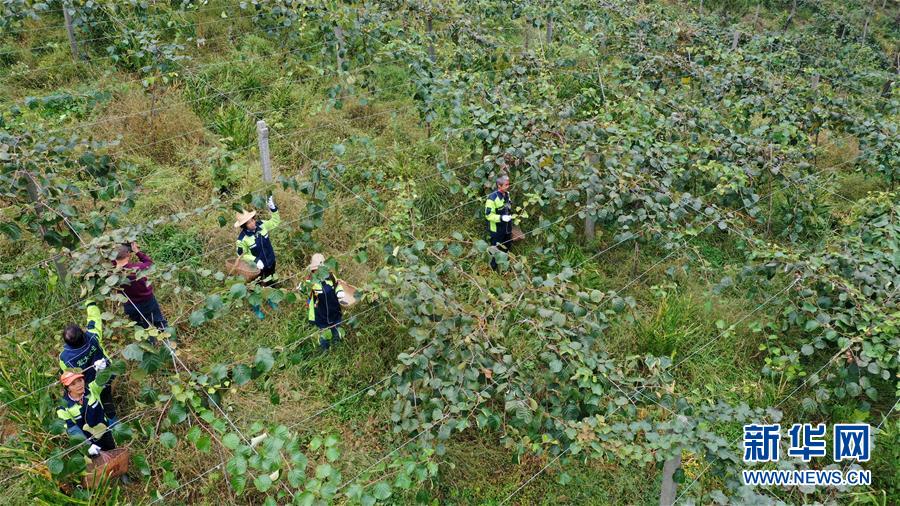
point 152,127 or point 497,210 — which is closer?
point 497,210

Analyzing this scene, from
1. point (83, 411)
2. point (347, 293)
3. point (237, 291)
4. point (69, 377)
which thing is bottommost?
point (347, 293)

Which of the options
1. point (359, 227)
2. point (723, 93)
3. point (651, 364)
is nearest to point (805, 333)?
point (651, 364)

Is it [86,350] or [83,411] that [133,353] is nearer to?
[86,350]

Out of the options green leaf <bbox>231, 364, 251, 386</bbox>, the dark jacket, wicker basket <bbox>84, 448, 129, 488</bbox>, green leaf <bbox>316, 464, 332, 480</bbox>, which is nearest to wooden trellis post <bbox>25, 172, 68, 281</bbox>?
the dark jacket

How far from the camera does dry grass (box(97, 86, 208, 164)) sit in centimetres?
698

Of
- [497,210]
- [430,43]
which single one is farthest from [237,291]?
[430,43]

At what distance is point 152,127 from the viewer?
7.13 meters

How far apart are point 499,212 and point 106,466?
146 inches

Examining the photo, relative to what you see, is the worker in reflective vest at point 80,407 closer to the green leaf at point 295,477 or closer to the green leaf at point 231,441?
the green leaf at point 231,441

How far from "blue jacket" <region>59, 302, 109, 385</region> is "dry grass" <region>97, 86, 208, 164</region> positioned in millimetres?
3282

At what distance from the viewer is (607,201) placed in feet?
18.3

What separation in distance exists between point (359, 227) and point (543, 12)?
187 inches

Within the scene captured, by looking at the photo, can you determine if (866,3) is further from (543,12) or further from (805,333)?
(805,333)

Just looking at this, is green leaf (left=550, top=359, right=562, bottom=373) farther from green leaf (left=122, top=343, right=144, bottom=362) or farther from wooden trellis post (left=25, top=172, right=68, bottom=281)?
wooden trellis post (left=25, top=172, right=68, bottom=281)
